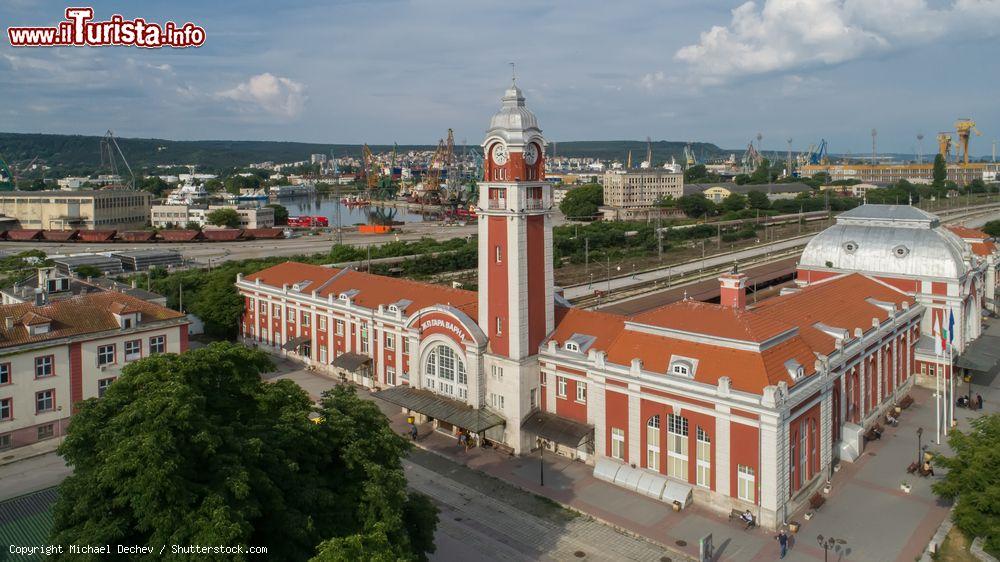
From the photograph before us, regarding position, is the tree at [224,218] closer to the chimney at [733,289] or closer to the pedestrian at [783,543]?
the chimney at [733,289]

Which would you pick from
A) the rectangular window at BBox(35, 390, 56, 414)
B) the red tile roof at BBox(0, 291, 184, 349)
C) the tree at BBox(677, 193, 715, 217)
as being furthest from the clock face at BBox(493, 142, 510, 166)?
the tree at BBox(677, 193, 715, 217)

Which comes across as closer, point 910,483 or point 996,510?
point 996,510

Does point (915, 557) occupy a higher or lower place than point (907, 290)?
lower

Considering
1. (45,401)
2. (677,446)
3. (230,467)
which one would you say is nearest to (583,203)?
(45,401)

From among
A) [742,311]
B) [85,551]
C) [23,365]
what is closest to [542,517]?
[742,311]

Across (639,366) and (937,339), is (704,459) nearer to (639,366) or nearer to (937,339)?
(639,366)

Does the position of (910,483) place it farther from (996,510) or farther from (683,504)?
(683,504)
